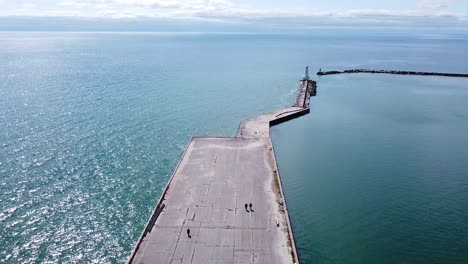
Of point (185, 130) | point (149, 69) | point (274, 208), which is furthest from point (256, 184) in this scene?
point (149, 69)

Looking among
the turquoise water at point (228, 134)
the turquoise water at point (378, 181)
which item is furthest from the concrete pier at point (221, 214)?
the turquoise water at point (378, 181)

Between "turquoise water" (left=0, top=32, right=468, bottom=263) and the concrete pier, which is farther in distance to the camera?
"turquoise water" (left=0, top=32, right=468, bottom=263)

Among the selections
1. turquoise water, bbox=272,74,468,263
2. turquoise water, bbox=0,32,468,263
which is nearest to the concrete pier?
turquoise water, bbox=0,32,468,263

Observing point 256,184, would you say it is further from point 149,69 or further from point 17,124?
point 149,69

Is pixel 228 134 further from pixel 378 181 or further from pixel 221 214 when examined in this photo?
pixel 221 214

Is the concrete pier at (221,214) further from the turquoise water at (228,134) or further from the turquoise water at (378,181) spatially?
the turquoise water at (378,181)

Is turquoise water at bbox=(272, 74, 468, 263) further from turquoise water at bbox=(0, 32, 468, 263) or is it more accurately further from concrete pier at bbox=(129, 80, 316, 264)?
concrete pier at bbox=(129, 80, 316, 264)
